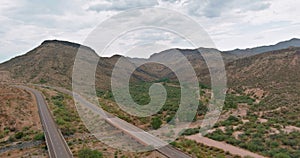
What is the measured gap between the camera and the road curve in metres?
34.4

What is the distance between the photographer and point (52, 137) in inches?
1662

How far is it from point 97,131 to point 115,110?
62.6 ft

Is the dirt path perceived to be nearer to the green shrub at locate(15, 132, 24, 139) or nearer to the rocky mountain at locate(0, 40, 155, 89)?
the green shrub at locate(15, 132, 24, 139)

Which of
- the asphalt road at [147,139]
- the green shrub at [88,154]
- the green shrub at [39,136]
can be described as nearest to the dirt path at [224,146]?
the asphalt road at [147,139]

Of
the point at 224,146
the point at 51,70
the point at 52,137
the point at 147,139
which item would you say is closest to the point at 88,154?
the point at 52,137

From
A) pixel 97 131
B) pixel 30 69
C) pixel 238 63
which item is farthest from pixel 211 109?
pixel 30 69

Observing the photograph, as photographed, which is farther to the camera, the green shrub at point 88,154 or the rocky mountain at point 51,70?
the rocky mountain at point 51,70

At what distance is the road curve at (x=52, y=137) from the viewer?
34.4 metres

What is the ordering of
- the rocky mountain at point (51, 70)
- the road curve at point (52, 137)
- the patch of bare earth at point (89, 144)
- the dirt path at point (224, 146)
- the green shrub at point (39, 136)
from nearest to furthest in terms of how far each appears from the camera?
the road curve at point (52, 137)
the patch of bare earth at point (89, 144)
the dirt path at point (224, 146)
the green shrub at point (39, 136)
the rocky mountain at point (51, 70)

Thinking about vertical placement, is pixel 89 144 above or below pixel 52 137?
below

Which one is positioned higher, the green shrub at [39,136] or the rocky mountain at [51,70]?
the rocky mountain at [51,70]

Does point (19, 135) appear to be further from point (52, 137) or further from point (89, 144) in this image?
point (89, 144)

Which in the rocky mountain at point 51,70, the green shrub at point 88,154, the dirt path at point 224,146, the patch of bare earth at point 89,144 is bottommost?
the dirt path at point 224,146

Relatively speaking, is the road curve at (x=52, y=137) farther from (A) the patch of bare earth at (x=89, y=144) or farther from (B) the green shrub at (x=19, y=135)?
(B) the green shrub at (x=19, y=135)
